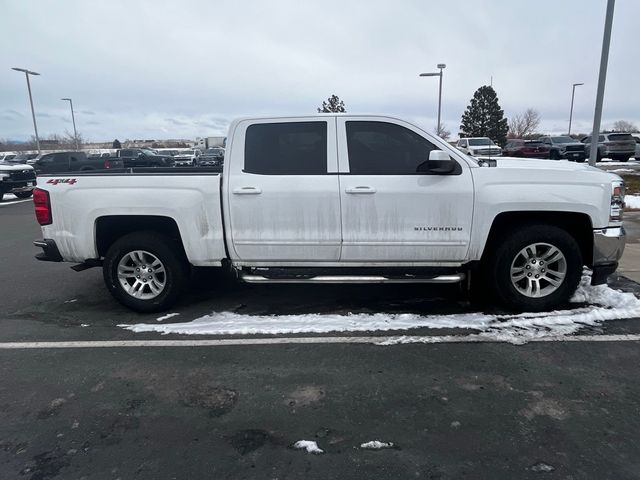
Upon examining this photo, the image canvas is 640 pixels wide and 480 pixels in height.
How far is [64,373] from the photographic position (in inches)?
151

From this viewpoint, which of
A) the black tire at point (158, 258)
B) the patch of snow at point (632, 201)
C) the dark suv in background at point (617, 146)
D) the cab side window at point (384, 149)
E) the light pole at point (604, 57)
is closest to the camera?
the cab side window at point (384, 149)

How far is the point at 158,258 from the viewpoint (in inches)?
195

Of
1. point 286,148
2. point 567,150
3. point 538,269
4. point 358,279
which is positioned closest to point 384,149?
point 286,148

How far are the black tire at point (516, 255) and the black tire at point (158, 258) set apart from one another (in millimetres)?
3211

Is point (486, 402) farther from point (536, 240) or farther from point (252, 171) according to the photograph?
point (252, 171)

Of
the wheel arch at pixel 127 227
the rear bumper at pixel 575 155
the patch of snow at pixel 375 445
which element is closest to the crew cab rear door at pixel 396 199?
the wheel arch at pixel 127 227

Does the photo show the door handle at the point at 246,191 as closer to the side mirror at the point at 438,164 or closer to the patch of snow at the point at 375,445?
the side mirror at the point at 438,164

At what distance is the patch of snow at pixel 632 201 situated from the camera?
12.2 meters

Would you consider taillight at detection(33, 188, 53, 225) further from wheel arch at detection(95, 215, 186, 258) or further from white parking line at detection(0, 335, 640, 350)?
white parking line at detection(0, 335, 640, 350)

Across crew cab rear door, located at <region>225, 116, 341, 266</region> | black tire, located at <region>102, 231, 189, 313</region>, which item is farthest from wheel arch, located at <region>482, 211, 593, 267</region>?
black tire, located at <region>102, 231, 189, 313</region>

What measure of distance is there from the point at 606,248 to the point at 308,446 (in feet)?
11.6

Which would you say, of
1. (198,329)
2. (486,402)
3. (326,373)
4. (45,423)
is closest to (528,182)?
(486,402)

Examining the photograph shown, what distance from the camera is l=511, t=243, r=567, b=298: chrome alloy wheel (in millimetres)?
4695

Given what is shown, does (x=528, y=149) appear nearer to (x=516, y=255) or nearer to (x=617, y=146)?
(x=617, y=146)
